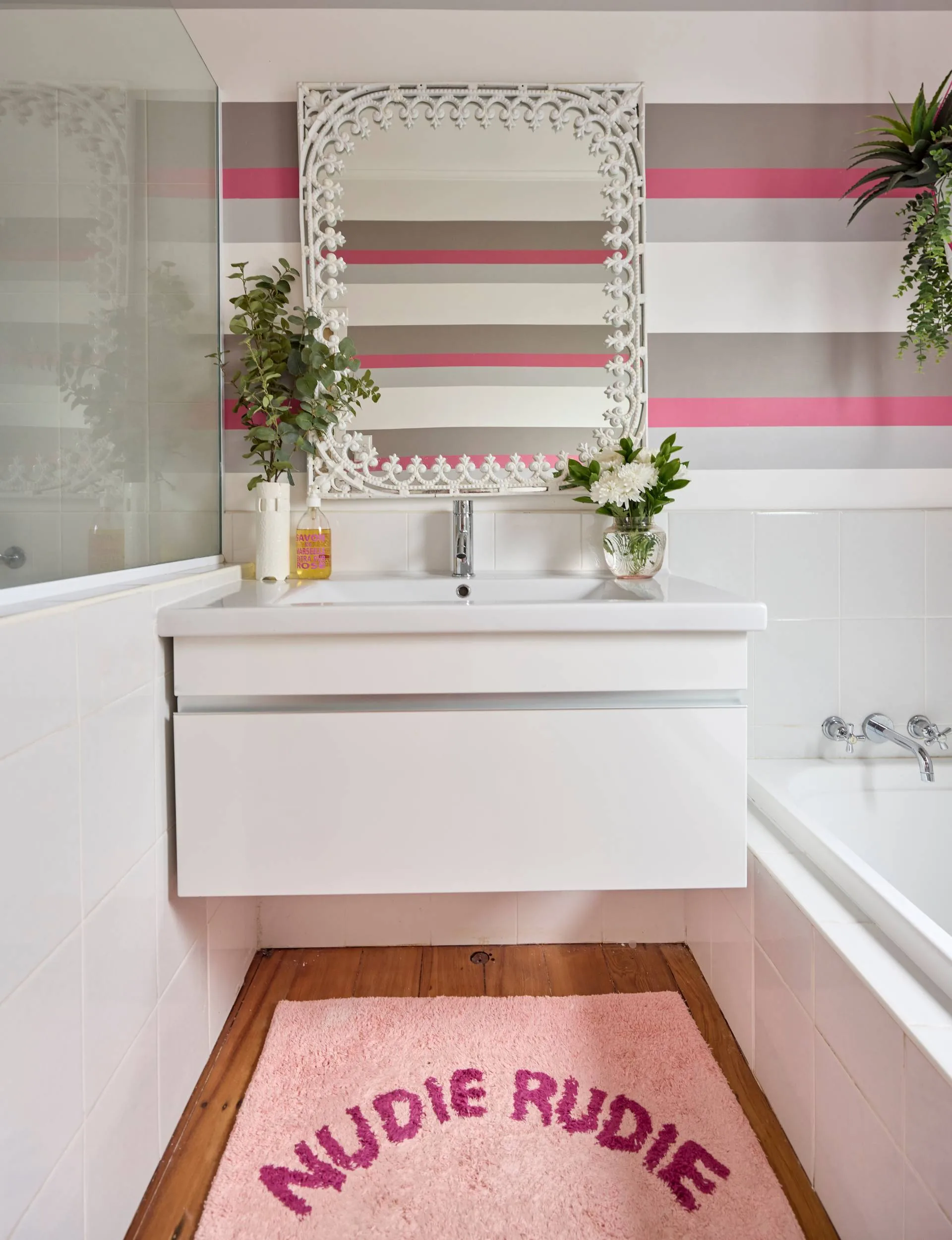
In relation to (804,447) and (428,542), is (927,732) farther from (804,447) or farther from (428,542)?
(428,542)

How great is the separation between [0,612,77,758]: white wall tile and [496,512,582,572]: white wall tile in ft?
3.41

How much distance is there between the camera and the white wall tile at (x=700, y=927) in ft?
5.22

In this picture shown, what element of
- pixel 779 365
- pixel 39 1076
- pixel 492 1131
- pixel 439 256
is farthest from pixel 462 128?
pixel 492 1131

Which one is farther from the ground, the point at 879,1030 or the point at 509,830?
the point at 509,830

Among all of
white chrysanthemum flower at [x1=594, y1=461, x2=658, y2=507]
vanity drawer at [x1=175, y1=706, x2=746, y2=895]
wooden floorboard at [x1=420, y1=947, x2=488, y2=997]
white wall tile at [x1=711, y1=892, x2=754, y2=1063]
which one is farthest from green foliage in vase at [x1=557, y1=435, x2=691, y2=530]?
wooden floorboard at [x1=420, y1=947, x2=488, y2=997]

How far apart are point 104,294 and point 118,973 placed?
0.92m

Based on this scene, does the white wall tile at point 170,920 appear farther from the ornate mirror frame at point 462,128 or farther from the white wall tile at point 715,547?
the white wall tile at point 715,547

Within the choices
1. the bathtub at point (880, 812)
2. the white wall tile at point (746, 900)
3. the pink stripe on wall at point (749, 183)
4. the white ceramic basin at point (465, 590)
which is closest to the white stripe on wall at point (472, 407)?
the white ceramic basin at point (465, 590)

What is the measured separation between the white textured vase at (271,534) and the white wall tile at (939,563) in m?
1.44

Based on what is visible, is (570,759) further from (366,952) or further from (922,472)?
(922,472)

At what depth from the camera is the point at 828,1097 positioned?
1028 mm

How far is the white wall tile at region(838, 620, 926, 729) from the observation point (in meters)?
1.76

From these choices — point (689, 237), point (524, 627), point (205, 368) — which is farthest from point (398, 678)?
point (689, 237)

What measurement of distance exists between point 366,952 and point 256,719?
2.70ft
